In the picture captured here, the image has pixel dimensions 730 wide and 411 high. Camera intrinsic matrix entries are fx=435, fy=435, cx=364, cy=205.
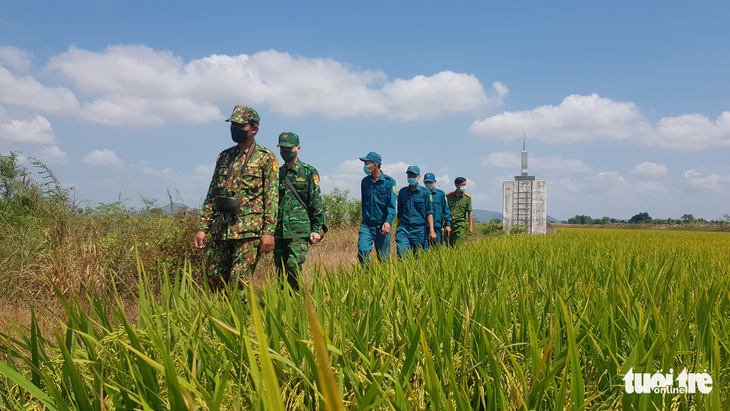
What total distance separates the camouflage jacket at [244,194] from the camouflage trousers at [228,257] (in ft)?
0.30

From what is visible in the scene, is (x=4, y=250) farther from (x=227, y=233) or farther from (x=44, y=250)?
(x=227, y=233)

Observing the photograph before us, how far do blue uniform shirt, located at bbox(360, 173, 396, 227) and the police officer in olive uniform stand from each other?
12.9ft

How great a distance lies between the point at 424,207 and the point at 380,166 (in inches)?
56.9

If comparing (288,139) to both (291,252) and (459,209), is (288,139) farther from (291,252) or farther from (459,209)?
(459,209)

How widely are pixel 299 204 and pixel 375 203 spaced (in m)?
2.07

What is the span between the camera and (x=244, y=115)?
157 inches

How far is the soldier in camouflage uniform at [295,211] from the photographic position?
4.71 m

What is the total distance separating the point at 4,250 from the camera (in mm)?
5188

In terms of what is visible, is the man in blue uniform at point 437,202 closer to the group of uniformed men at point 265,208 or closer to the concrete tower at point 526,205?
the group of uniformed men at point 265,208

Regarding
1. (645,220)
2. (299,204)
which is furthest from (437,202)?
(645,220)

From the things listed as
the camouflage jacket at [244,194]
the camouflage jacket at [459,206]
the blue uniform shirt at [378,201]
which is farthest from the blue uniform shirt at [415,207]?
the camouflage jacket at [244,194]

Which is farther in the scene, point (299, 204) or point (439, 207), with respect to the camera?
point (439, 207)

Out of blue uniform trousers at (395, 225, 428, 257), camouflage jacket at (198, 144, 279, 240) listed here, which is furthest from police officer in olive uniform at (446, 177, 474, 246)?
camouflage jacket at (198, 144, 279, 240)

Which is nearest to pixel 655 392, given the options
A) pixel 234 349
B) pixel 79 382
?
pixel 234 349
